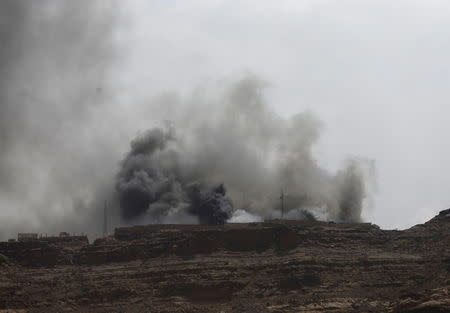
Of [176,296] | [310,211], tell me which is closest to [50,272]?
[176,296]

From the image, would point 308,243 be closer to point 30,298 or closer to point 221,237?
point 221,237

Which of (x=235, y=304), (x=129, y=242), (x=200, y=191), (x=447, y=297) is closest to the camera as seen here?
(x=447, y=297)

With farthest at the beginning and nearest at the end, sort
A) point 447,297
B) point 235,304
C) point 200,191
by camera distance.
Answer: point 200,191, point 235,304, point 447,297

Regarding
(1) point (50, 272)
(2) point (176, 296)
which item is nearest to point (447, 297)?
(2) point (176, 296)

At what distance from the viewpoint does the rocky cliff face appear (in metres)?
126

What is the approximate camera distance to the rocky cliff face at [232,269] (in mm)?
126000

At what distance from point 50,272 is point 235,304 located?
61.2 feet

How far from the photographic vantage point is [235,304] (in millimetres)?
125688

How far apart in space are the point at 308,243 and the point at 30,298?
26734 millimetres

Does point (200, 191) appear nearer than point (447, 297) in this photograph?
No

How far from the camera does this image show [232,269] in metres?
129

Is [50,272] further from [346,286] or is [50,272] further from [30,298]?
[346,286]

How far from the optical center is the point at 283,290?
126812 millimetres

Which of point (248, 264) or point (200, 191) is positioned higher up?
point (200, 191)
